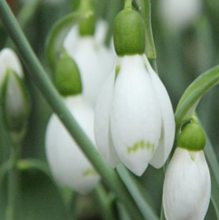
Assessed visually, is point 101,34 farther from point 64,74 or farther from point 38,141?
point 64,74

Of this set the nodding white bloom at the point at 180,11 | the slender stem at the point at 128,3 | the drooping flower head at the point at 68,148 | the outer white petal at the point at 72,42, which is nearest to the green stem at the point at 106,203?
the drooping flower head at the point at 68,148

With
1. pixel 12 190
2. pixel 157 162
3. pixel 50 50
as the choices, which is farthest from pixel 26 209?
pixel 157 162

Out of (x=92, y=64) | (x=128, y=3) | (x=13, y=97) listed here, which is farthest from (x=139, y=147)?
(x=92, y=64)

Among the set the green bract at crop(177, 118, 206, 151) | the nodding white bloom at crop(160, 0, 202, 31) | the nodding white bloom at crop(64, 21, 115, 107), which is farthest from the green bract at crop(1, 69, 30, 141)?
the nodding white bloom at crop(160, 0, 202, 31)

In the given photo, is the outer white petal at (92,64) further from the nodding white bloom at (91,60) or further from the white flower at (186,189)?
the white flower at (186,189)

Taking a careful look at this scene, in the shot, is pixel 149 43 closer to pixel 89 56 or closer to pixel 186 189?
pixel 186 189

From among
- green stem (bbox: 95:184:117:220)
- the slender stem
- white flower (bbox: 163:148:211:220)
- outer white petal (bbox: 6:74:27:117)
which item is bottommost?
green stem (bbox: 95:184:117:220)

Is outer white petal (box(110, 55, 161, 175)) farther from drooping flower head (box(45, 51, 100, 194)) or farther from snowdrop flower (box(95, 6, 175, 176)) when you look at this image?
drooping flower head (box(45, 51, 100, 194))
